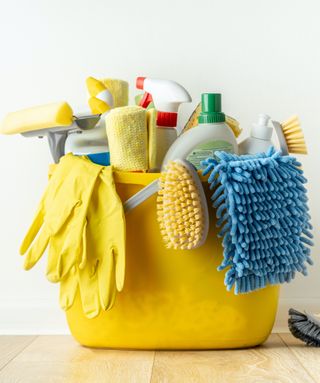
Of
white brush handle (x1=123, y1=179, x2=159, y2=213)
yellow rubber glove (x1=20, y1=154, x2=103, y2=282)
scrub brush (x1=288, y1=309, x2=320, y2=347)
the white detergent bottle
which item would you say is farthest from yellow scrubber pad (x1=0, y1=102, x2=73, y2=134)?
scrub brush (x1=288, y1=309, x2=320, y2=347)

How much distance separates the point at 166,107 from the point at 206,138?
0.13m

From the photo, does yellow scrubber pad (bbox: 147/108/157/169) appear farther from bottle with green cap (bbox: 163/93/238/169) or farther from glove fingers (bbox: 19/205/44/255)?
glove fingers (bbox: 19/205/44/255)

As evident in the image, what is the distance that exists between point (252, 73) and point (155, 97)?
277mm

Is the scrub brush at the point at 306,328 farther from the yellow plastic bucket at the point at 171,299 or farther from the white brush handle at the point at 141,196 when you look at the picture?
the white brush handle at the point at 141,196

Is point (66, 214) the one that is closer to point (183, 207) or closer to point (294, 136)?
point (183, 207)

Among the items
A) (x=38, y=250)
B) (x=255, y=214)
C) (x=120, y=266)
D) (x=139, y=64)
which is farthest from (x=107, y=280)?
(x=139, y=64)

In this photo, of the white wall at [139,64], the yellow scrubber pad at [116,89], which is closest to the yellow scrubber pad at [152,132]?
the yellow scrubber pad at [116,89]

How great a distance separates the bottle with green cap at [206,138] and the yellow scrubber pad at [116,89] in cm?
17

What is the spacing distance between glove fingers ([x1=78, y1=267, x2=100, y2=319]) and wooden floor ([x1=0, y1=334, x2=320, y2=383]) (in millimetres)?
83

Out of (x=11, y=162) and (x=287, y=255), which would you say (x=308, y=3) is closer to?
(x=287, y=255)

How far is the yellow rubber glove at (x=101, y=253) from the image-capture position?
38.3 inches

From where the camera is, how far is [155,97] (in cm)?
112

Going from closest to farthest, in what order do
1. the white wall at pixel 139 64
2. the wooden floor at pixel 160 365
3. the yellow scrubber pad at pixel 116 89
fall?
the wooden floor at pixel 160 365 → the yellow scrubber pad at pixel 116 89 → the white wall at pixel 139 64

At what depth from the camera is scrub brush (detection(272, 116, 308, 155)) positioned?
40.8 inches
